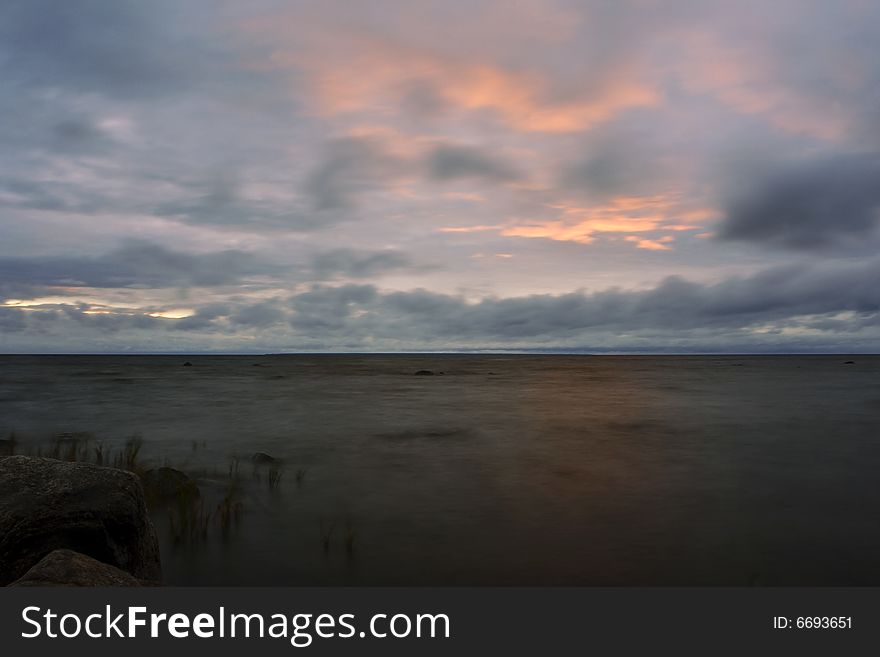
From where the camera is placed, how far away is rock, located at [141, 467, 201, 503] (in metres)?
12.9

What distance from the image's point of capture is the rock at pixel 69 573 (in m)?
5.50

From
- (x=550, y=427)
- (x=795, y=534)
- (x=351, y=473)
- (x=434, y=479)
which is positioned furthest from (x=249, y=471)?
(x=550, y=427)

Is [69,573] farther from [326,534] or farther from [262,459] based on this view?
[262,459]

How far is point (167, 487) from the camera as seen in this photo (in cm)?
1328

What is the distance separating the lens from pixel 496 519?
13.1 m

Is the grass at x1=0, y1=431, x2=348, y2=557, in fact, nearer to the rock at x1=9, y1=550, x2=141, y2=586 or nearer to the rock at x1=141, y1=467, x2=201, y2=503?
the rock at x1=141, y1=467, x2=201, y2=503

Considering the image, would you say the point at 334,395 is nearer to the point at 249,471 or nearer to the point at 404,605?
the point at 249,471

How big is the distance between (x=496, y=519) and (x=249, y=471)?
8435mm

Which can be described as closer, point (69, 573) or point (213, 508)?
point (69, 573)

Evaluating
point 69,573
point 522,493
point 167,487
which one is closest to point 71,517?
point 69,573

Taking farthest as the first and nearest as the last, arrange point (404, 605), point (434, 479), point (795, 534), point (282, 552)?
point (434, 479), point (795, 534), point (282, 552), point (404, 605)

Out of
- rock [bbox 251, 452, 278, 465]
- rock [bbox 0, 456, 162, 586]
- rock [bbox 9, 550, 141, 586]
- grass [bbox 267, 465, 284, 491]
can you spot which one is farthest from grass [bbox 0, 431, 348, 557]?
rock [bbox 9, 550, 141, 586]

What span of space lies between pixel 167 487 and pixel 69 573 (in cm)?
828

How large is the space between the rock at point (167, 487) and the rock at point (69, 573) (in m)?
6.99
